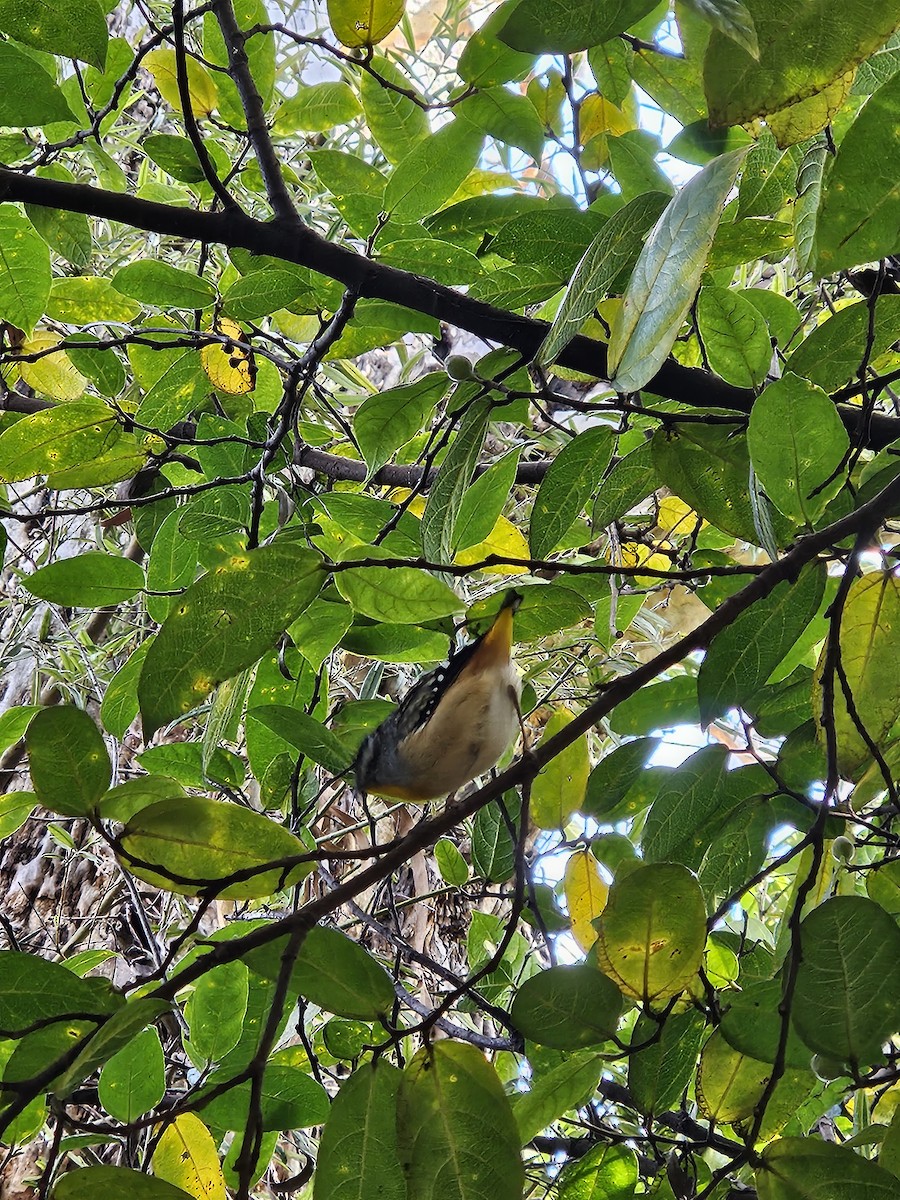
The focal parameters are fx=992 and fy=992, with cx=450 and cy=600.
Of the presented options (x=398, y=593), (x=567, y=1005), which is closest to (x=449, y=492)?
(x=398, y=593)

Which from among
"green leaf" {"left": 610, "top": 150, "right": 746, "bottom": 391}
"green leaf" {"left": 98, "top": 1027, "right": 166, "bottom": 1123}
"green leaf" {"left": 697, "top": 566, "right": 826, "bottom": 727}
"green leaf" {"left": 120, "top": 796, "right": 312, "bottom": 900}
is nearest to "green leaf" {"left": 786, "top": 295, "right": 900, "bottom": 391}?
"green leaf" {"left": 697, "top": 566, "right": 826, "bottom": 727}

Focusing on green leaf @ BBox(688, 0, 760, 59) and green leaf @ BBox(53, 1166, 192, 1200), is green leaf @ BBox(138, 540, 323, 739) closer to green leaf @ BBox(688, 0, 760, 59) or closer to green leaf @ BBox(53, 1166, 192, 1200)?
green leaf @ BBox(53, 1166, 192, 1200)

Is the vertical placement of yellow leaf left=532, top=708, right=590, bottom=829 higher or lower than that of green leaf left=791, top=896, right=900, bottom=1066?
higher

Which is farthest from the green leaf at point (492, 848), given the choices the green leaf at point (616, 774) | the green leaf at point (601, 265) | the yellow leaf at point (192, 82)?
the yellow leaf at point (192, 82)

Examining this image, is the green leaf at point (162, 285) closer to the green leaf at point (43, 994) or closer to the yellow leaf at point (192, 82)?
the yellow leaf at point (192, 82)

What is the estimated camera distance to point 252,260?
90 cm

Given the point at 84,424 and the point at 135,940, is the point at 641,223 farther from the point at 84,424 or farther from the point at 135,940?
the point at 135,940

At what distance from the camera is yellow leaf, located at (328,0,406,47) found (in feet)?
2.22

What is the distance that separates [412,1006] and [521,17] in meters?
0.92

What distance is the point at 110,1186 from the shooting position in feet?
1.50

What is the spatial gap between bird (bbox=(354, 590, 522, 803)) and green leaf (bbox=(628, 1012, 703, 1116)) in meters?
0.26

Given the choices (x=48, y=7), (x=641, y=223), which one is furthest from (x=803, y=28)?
(x=48, y=7)

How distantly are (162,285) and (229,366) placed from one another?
15 cm

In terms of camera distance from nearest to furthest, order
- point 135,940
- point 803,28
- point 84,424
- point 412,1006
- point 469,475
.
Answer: point 803,28 < point 469,475 < point 84,424 < point 412,1006 < point 135,940
